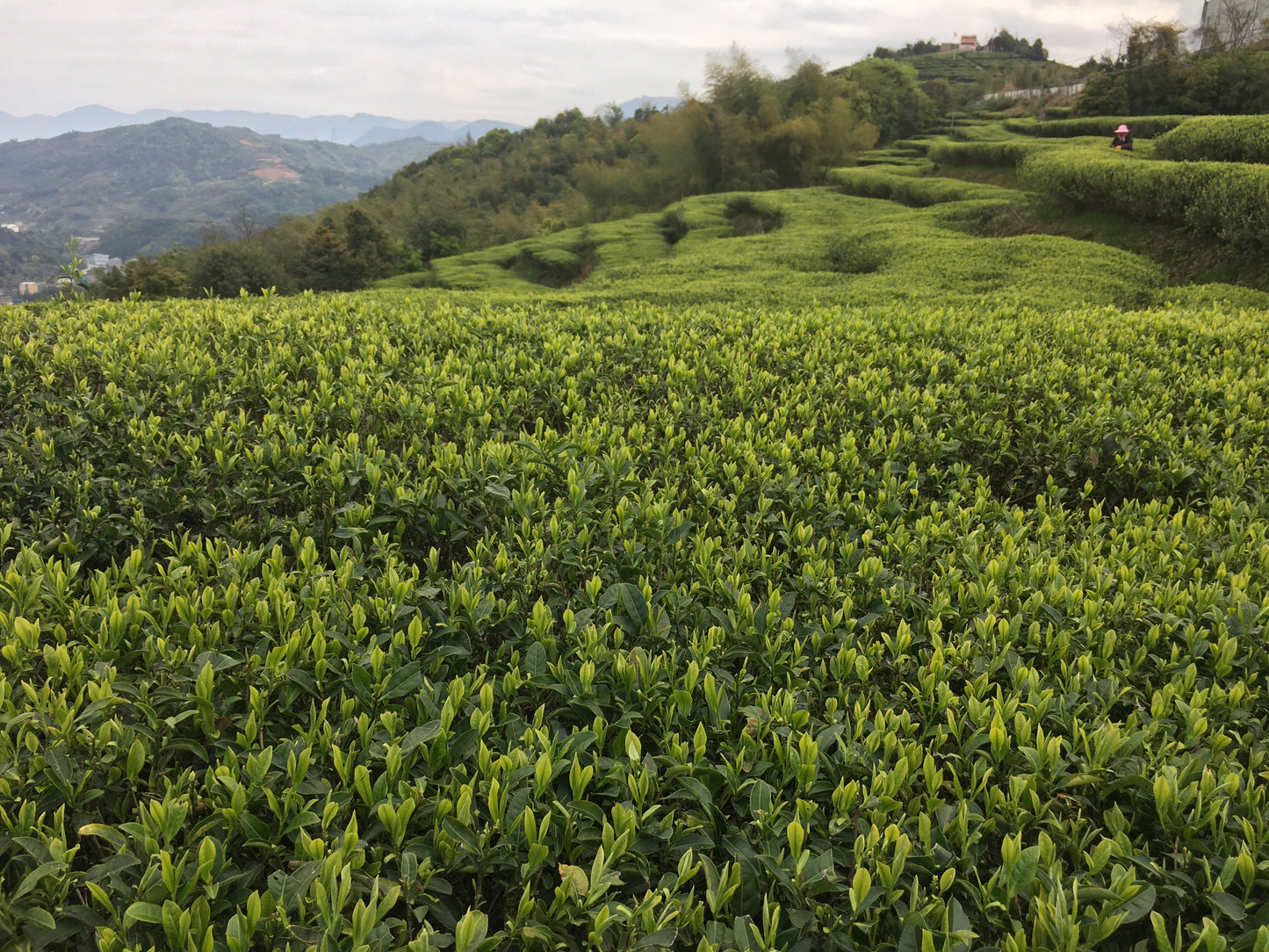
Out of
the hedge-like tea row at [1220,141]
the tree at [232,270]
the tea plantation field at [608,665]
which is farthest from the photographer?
the tree at [232,270]

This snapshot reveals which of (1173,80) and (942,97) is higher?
(942,97)

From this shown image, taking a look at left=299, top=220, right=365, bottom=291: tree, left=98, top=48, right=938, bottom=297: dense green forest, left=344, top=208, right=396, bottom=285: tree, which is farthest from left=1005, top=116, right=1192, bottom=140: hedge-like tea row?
left=299, top=220, right=365, bottom=291: tree

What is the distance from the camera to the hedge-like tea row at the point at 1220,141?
15.2 metres

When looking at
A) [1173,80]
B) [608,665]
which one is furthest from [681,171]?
[608,665]

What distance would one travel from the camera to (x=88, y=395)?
347cm

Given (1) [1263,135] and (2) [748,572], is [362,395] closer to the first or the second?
(2) [748,572]

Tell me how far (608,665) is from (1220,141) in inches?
838

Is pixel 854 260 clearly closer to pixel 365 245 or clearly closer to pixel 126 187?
pixel 365 245

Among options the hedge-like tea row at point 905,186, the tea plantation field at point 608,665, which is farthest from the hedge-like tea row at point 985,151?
the tea plantation field at point 608,665

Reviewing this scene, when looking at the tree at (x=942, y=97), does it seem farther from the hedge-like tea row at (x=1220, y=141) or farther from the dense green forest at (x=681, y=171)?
the hedge-like tea row at (x=1220, y=141)

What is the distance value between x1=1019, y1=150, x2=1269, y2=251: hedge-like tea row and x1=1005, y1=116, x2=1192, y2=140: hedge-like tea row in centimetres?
833

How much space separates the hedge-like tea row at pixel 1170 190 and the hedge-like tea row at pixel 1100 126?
8.33 metres

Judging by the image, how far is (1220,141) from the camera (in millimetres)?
16062

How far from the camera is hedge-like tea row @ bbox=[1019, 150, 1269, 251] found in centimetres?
1206
